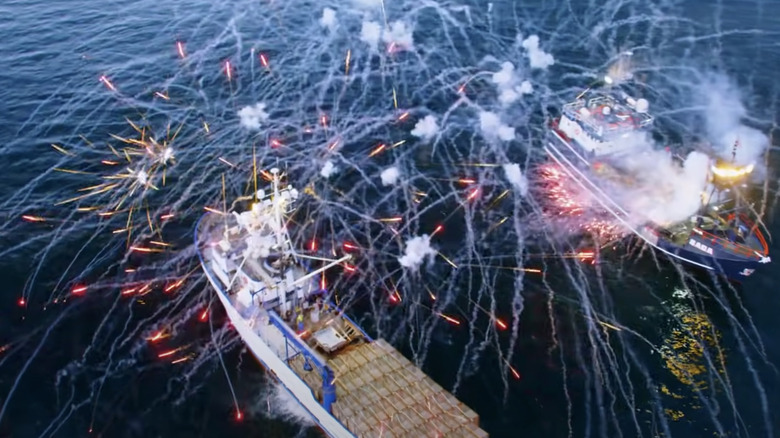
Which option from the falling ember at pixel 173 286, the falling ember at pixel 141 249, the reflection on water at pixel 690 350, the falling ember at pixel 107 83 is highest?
the falling ember at pixel 107 83

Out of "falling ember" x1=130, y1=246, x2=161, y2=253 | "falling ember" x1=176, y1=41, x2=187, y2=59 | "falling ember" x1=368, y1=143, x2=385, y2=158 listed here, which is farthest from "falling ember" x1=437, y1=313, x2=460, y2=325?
"falling ember" x1=176, y1=41, x2=187, y2=59

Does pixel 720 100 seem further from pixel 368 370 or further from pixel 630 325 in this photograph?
pixel 368 370

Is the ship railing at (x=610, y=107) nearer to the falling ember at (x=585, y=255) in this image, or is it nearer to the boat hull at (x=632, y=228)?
the boat hull at (x=632, y=228)

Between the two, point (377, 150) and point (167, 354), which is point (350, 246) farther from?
point (167, 354)

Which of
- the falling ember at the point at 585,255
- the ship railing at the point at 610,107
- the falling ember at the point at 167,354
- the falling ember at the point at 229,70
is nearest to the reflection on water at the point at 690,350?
the falling ember at the point at 585,255

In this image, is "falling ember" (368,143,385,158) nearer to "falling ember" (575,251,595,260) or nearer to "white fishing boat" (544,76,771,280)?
"white fishing boat" (544,76,771,280)

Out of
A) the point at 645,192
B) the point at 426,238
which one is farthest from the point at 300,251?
the point at 645,192
